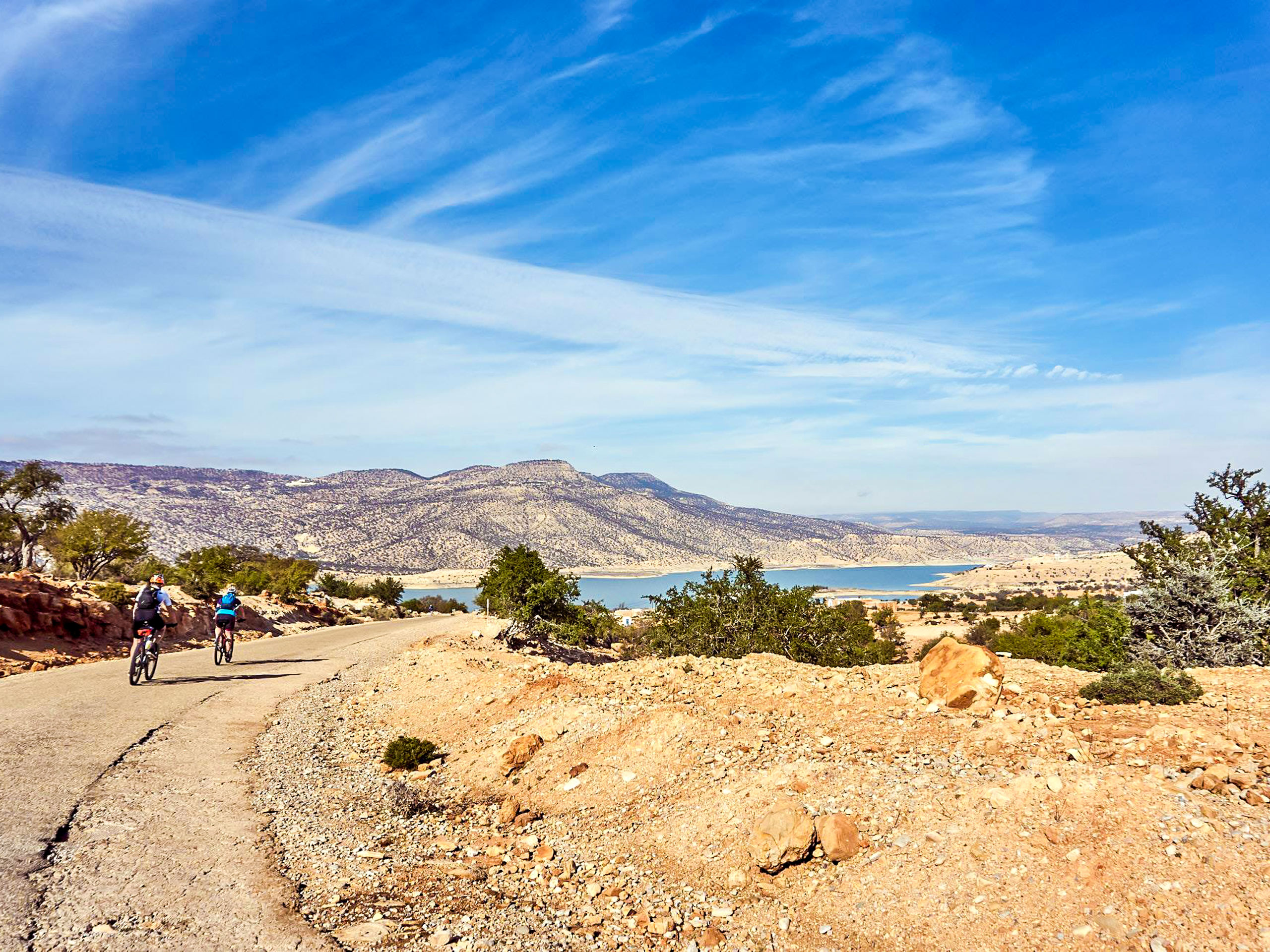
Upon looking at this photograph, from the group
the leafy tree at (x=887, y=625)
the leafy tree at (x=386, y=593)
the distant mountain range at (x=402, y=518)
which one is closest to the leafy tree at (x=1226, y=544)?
the leafy tree at (x=887, y=625)

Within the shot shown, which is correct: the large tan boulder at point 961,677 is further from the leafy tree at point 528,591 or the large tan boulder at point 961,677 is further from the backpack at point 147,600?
the leafy tree at point 528,591

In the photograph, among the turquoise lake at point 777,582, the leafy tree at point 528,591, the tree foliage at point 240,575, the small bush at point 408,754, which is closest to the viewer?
the small bush at point 408,754

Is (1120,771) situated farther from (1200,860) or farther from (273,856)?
(273,856)

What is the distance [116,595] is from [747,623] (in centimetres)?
2261

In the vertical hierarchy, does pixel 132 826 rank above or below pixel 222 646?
above

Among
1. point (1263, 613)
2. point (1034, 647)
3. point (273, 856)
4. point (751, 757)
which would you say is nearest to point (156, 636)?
point (273, 856)

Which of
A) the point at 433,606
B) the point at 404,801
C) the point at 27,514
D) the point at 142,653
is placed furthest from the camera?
the point at 433,606

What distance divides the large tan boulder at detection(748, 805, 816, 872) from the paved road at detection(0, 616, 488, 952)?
12.7ft

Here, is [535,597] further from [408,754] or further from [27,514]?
[27,514]

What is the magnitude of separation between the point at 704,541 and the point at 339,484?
92.8 m

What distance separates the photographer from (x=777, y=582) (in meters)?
77.2

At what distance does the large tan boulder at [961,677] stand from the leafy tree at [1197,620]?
7358 millimetres

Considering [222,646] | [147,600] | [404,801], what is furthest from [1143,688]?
[222,646]

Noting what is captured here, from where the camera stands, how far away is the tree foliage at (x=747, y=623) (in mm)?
23250
